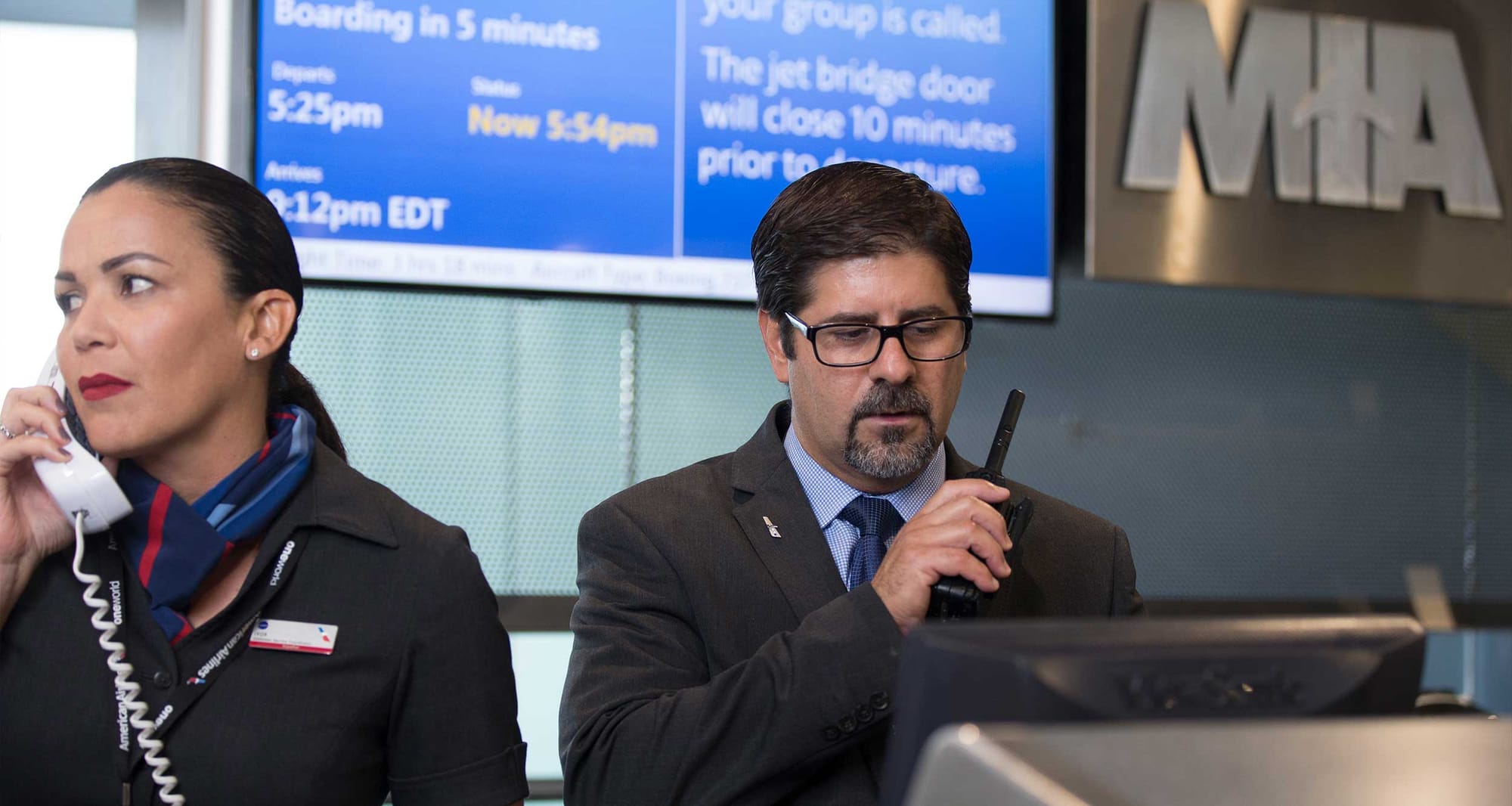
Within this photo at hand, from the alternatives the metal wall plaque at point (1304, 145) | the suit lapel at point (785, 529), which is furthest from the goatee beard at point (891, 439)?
the metal wall plaque at point (1304, 145)

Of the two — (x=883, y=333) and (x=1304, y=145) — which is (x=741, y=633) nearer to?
(x=883, y=333)

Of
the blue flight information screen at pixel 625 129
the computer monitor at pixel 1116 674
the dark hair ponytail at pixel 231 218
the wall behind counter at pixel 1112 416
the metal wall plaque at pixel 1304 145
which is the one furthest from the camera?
the metal wall plaque at pixel 1304 145

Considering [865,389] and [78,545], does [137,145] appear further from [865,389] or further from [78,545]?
[865,389]

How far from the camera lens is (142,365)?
151 centimetres

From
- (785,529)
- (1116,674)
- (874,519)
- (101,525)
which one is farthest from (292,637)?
(1116,674)

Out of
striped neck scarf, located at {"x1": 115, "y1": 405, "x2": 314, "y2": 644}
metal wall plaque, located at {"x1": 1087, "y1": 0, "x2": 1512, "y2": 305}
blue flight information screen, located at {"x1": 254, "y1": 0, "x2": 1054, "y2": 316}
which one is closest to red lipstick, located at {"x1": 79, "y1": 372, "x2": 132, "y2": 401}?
striped neck scarf, located at {"x1": 115, "y1": 405, "x2": 314, "y2": 644}

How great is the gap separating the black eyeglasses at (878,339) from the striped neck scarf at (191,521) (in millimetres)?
661

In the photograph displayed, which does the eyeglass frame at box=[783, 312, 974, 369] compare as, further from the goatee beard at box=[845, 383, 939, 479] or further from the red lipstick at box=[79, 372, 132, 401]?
the red lipstick at box=[79, 372, 132, 401]

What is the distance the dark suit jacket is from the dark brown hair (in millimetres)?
242

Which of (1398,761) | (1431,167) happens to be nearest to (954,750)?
(1398,761)

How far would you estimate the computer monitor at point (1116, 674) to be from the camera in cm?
76

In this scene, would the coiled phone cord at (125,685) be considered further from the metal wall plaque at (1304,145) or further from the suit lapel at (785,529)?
the metal wall plaque at (1304,145)

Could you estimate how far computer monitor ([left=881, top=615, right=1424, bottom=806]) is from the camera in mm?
761

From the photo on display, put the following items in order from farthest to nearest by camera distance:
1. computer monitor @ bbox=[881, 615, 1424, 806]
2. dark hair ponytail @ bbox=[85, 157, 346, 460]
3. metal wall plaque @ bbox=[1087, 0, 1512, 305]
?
metal wall plaque @ bbox=[1087, 0, 1512, 305] → dark hair ponytail @ bbox=[85, 157, 346, 460] → computer monitor @ bbox=[881, 615, 1424, 806]
